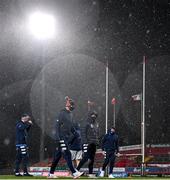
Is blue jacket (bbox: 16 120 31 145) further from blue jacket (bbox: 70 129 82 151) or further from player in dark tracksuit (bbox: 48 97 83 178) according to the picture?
player in dark tracksuit (bbox: 48 97 83 178)

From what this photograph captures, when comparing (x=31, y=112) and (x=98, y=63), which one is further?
(x=98, y=63)

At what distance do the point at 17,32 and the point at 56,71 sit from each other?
592 cm

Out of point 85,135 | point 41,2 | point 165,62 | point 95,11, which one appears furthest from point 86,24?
point 85,135

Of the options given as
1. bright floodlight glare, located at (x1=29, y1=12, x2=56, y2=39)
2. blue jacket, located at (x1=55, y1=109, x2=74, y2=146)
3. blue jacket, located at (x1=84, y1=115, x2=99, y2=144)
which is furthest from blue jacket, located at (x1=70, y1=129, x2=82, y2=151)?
bright floodlight glare, located at (x1=29, y1=12, x2=56, y2=39)

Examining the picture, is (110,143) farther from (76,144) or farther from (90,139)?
(90,139)

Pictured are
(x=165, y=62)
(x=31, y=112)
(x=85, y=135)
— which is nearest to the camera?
(x=85, y=135)

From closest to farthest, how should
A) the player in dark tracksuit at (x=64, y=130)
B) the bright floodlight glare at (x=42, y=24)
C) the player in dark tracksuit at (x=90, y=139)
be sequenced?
the player in dark tracksuit at (x=64, y=130) → the player in dark tracksuit at (x=90, y=139) → the bright floodlight glare at (x=42, y=24)

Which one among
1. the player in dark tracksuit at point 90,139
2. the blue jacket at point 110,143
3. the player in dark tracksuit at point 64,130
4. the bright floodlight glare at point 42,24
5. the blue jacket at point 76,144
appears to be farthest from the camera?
the bright floodlight glare at point 42,24

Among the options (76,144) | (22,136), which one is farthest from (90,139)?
(22,136)

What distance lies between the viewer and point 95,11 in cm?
6372

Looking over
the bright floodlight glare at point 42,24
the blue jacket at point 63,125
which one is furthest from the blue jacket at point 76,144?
the bright floodlight glare at point 42,24

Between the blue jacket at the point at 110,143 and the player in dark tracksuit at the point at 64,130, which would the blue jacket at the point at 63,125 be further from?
the blue jacket at the point at 110,143

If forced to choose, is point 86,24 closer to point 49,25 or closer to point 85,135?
point 49,25

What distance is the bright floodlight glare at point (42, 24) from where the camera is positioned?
2953cm
